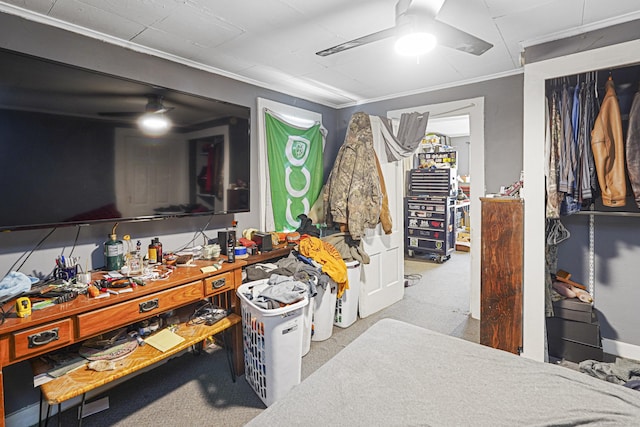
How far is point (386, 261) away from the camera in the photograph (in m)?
3.53

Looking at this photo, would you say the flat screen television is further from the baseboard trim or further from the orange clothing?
the baseboard trim

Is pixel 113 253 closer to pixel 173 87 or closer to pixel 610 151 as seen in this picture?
pixel 173 87

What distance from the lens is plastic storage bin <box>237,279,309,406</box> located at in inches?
75.8

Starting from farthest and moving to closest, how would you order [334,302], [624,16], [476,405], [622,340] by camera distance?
[334,302] → [622,340] → [624,16] → [476,405]

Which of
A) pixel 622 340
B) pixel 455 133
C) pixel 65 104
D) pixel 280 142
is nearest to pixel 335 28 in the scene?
pixel 280 142

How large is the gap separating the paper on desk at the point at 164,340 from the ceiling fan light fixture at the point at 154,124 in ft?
4.10

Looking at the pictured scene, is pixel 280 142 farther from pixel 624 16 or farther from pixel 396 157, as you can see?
pixel 624 16

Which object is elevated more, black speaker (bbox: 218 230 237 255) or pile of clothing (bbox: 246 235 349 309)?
black speaker (bbox: 218 230 237 255)

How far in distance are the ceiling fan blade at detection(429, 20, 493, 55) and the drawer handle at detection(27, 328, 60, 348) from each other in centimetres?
215

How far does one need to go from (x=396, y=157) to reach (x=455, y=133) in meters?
4.57

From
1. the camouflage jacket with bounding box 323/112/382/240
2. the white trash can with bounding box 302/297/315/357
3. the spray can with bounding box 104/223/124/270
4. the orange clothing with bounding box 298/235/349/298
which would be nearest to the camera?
the spray can with bounding box 104/223/124/270

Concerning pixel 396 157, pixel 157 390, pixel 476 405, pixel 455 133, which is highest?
pixel 455 133

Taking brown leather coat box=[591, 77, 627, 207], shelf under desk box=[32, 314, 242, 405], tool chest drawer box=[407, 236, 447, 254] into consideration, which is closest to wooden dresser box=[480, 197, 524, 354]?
brown leather coat box=[591, 77, 627, 207]

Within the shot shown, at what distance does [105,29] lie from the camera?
1994 mm
